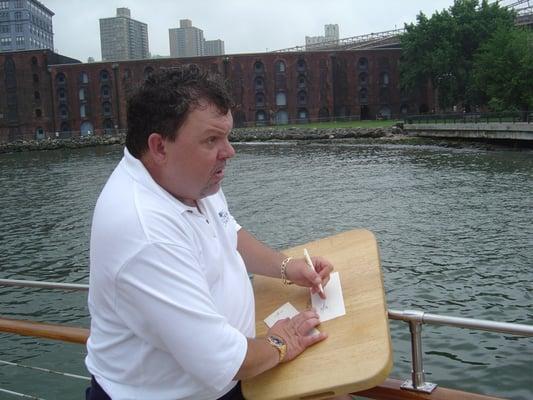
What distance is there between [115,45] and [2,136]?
2866 inches

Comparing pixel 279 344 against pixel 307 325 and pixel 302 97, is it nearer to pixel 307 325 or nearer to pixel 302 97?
pixel 307 325

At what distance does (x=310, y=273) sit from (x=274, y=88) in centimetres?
7671

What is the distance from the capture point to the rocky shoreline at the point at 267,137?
54.1 m

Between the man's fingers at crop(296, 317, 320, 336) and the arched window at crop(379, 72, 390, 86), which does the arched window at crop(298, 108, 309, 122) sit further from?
the man's fingers at crop(296, 317, 320, 336)

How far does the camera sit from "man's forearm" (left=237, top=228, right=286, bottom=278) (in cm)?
246

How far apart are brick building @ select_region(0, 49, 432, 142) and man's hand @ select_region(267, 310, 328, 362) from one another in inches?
2949

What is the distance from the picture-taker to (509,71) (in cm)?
4731

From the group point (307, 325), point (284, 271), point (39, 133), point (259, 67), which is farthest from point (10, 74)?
point (307, 325)

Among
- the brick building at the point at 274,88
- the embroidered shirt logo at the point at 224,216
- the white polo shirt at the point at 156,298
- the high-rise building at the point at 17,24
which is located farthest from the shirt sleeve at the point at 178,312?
the high-rise building at the point at 17,24

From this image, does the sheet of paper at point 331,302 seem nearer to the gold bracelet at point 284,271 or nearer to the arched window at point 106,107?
the gold bracelet at point 284,271

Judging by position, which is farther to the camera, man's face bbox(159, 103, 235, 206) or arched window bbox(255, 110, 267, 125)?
arched window bbox(255, 110, 267, 125)

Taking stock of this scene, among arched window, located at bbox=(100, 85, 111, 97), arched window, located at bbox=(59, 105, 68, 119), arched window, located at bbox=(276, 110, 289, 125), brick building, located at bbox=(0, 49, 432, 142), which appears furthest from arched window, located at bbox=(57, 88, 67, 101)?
arched window, located at bbox=(276, 110, 289, 125)

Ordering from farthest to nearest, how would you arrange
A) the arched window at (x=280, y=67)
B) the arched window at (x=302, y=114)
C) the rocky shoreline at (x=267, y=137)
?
the arched window at (x=302, y=114) → the arched window at (x=280, y=67) → the rocky shoreline at (x=267, y=137)

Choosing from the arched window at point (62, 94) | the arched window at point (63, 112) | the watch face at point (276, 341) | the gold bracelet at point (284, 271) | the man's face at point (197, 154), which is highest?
the arched window at point (62, 94)
